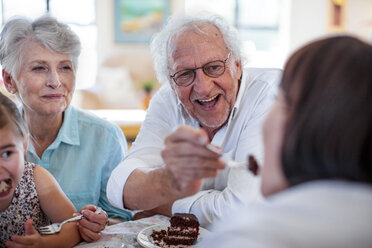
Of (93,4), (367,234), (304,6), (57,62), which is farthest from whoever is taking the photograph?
(304,6)

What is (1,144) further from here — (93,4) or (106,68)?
(93,4)

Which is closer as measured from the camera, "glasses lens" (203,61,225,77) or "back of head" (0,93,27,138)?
"back of head" (0,93,27,138)

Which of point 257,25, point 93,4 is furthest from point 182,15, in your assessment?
point 257,25

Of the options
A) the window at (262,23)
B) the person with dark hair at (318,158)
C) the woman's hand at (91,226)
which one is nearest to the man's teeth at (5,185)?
the woman's hand at (91,226)

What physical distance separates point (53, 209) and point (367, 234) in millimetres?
Result: 1208

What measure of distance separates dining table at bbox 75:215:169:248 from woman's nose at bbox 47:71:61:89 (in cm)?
75

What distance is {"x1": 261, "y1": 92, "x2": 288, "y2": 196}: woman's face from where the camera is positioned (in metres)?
0.74

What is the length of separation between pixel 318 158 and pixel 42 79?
1.57 m

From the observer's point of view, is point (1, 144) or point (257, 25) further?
point (257, 25)

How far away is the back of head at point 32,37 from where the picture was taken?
6.37ft

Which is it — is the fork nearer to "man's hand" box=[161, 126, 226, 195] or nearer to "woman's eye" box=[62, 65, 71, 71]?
"man's hand" box=[161, 126, 226, 195]

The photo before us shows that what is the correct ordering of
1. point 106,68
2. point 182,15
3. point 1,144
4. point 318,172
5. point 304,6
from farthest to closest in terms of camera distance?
point 304,6, point 106,68, point 182,15, point 1,144, point 318,172

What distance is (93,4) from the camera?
7.50m

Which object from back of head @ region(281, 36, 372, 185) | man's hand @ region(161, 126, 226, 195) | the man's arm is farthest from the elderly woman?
back of head @ region(281, 36, 372, 185)
